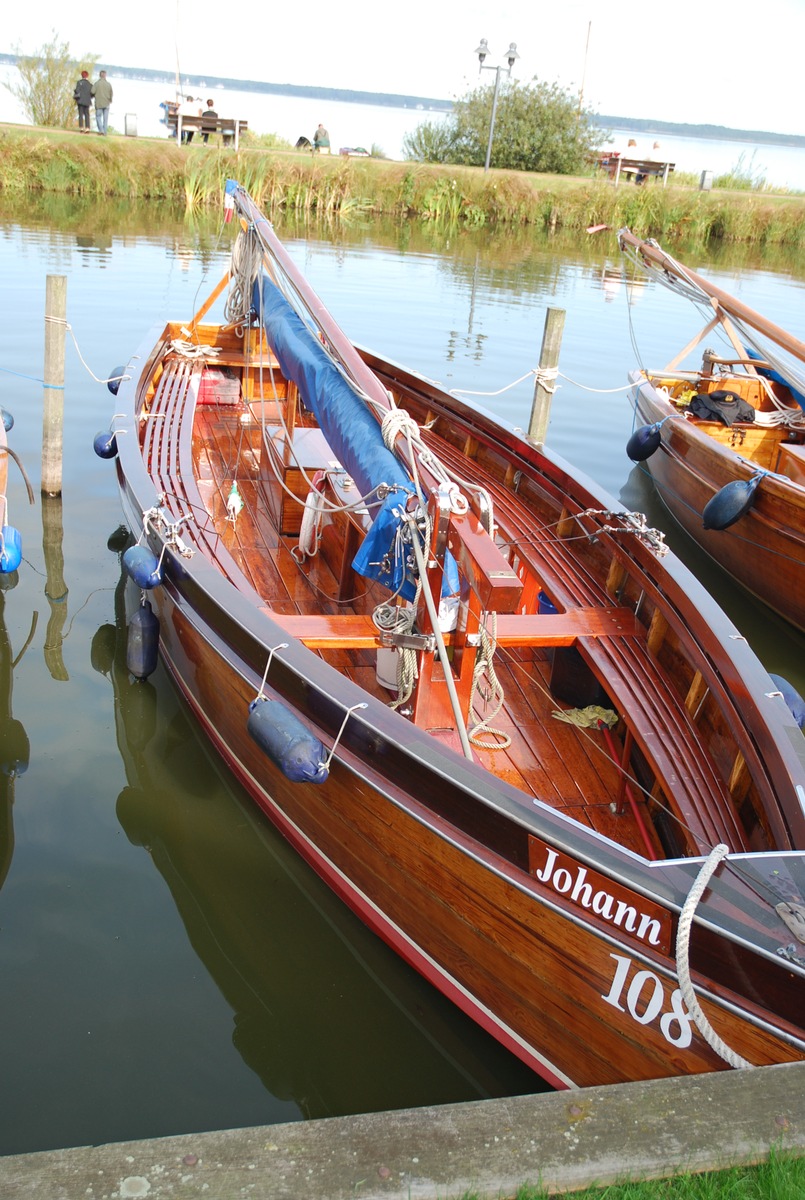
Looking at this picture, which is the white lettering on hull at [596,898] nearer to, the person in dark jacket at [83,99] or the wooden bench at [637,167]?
the person in dark jacket at [83,99]

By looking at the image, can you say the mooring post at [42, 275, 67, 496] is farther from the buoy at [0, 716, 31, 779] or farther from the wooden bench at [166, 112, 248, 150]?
the wooden bench at [166, 112, 248, 150]

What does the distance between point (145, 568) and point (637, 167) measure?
35.1 m

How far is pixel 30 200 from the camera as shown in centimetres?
2242

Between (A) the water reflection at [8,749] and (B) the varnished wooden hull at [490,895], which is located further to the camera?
(A) the water reflection at [8,749]

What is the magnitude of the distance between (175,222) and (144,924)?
823 inches

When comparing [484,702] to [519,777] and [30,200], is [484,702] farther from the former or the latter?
[30,200]

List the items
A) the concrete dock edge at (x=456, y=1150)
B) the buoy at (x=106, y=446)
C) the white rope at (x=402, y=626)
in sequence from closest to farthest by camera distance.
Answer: the concrete dock edge at (x=456, y=1150) < the white rope at (x=402, y=626) < the buoy at (x=106, y=446)

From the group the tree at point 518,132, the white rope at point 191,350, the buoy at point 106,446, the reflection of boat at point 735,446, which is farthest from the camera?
the tree at point 518,132

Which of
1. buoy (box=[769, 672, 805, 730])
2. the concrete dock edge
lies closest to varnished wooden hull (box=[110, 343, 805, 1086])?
the concrete dock edge

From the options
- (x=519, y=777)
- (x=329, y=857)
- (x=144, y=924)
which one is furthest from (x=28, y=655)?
(x=519, y=777)

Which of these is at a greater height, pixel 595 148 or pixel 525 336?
pixel 595 148

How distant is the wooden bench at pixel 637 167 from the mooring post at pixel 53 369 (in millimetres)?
30659

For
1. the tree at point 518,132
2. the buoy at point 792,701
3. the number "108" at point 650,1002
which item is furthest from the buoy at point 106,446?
the tree at point 518,132

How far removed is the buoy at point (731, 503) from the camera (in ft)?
23.5
